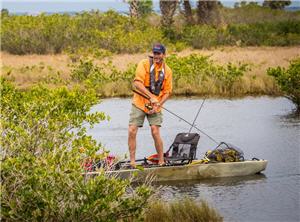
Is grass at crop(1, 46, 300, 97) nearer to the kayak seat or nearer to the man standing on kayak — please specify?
the kayak seat

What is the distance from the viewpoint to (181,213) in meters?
10.9

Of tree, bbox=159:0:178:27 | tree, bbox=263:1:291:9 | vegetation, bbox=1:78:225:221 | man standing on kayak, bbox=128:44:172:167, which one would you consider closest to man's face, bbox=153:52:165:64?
man standing on kayak, bbox=128:44:172:167

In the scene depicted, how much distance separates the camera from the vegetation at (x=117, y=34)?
41094mm

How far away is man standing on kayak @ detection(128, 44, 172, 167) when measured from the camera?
13.8 m

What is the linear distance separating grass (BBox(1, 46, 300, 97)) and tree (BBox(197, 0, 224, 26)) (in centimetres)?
608

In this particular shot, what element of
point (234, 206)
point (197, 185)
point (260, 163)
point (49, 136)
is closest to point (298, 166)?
point (260, 163)

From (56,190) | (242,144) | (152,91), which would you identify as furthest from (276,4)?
(56,190)

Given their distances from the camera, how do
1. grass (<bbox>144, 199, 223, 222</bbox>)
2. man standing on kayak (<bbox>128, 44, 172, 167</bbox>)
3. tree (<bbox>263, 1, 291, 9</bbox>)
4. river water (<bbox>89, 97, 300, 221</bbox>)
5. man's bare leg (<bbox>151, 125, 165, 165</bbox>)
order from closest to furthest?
grass (<bbox>144, 199, 223, 222</bbox>), river water (<bbox>89, 97, 300, 221</bbox>), man standing on kayak (<bbox>128, 44, 172, 167</bbox>), man's bare leg (<bbox>151, 125, 165, 165</bbox>), tree (<bbox>263, 1, 291, 9</bbox>)

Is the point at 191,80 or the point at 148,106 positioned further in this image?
the point at 191,80

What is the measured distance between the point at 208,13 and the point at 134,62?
15046mm

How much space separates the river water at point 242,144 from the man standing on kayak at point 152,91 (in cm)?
91

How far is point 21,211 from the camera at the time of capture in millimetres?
8711

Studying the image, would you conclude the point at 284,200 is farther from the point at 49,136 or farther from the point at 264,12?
the point at 264,12

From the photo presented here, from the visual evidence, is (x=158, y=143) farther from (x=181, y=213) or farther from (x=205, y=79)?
A: (x=205, y=79)
